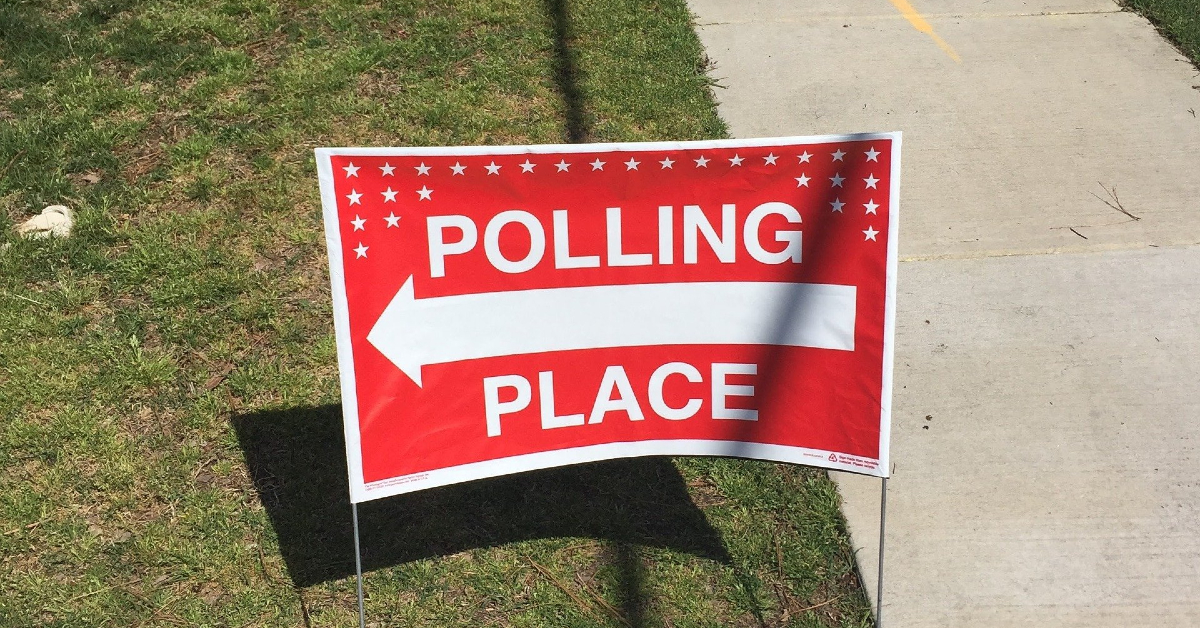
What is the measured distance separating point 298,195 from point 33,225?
1097 millimetres

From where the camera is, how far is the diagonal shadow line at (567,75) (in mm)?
5402

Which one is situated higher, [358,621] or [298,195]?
[298,195]

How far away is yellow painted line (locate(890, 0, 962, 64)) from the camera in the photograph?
6254 millimetres

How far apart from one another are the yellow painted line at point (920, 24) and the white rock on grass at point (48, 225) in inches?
181

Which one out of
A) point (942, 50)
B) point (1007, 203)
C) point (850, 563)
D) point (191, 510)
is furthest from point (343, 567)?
point (942, 50)

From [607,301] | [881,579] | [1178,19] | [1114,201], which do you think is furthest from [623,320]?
[1178,19]

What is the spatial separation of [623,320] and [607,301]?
71mm

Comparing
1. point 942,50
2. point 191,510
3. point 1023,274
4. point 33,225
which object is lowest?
point 191,510

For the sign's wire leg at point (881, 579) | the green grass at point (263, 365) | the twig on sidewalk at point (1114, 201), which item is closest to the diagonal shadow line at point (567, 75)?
the green grass at point (263, 365)

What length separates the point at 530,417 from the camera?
3.07m

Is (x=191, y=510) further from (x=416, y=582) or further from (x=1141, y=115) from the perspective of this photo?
(x=1141, y=115)

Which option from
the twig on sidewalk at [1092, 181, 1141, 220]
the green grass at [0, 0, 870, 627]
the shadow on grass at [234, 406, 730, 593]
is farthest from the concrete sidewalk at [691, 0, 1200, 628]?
the shadow on grass at [234, 406, 730, 593]

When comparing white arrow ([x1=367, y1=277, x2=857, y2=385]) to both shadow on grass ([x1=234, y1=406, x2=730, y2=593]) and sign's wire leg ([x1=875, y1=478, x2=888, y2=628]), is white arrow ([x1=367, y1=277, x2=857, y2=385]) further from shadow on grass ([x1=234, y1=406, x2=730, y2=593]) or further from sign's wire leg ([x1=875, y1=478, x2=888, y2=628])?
shadow on grass ([x1=234, y1=406, x2=730, y2=593])

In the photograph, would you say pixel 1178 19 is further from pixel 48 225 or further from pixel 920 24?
pixel 48 225
